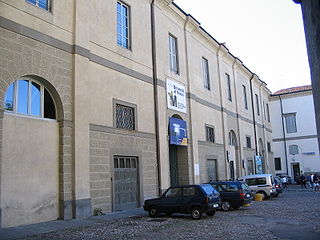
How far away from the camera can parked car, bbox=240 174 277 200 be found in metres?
21.8

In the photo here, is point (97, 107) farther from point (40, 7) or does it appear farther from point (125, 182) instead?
point (40, 7)

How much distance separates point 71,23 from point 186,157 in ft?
37.8

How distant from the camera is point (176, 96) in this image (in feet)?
72.1

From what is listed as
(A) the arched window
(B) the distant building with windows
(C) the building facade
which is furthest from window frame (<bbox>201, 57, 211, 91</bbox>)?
(B) the distant building with windows

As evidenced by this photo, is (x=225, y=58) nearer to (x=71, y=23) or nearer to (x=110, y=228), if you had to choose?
(x=71, y=23)

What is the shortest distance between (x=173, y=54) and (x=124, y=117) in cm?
755

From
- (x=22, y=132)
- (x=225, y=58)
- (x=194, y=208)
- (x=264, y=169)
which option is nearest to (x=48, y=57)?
(x=22, y=132)

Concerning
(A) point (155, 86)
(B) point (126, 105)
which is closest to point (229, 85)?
(A) point (155, 86)

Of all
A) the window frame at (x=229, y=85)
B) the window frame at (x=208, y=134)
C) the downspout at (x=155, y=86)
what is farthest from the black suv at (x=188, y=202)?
the window frame at (x=229, y=85)

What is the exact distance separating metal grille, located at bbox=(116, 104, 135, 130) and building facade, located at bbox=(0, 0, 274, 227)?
0.05m

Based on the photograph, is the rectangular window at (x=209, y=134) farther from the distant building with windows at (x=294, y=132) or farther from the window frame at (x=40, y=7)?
the distant building with windows at (x=294, y=132)

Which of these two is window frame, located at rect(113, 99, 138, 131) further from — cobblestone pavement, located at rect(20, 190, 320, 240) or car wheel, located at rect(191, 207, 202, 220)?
car wheel, located at rect(191, 207, 202, 220)

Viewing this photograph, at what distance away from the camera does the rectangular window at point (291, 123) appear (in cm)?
4788

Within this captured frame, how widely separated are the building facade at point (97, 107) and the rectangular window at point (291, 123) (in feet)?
82.4
